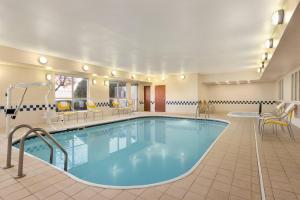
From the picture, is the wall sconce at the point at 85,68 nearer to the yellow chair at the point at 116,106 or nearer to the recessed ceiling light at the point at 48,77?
the recessed ceiling light at the point at 48,77

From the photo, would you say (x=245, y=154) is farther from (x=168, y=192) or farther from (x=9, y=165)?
(x=9, y=165)

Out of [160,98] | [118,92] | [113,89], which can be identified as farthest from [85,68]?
[160,98]

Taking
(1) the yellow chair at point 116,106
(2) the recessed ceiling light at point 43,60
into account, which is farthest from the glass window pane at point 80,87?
(2) the recessed ceiling light at point 43,60

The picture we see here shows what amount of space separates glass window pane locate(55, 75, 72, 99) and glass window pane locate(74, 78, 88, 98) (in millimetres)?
248

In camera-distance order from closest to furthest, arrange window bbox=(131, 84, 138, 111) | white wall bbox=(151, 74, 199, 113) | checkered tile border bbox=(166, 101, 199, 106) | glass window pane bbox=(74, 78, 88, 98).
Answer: glass window pane bbox=(74, 78, 88, 98)
white wall bbox=(151, 74, 199, 113)
checkered tile border bbox=(166, 101, 199, 106)
window bbox=(131, 84, 138, 111)

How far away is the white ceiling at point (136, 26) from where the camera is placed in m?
2.47

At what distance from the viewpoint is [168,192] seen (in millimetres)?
1646

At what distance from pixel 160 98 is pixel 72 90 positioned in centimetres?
524

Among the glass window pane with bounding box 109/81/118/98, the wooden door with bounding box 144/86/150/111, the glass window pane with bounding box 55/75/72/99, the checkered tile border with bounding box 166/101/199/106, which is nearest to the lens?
the glass window pane with bounding box 55/75/72/99

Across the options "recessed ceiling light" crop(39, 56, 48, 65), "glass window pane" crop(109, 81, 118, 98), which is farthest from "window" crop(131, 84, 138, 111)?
"recessed ceiling light" crop(39, 56, 48, 65)

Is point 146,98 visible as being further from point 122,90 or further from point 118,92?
point 118,92

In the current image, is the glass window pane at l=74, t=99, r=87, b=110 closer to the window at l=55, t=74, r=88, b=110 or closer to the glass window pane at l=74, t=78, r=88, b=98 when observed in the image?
the window at l=55, t=74, r=88, b=110

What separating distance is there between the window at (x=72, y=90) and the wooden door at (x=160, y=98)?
14.7 ft

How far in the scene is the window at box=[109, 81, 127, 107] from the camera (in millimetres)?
8859
